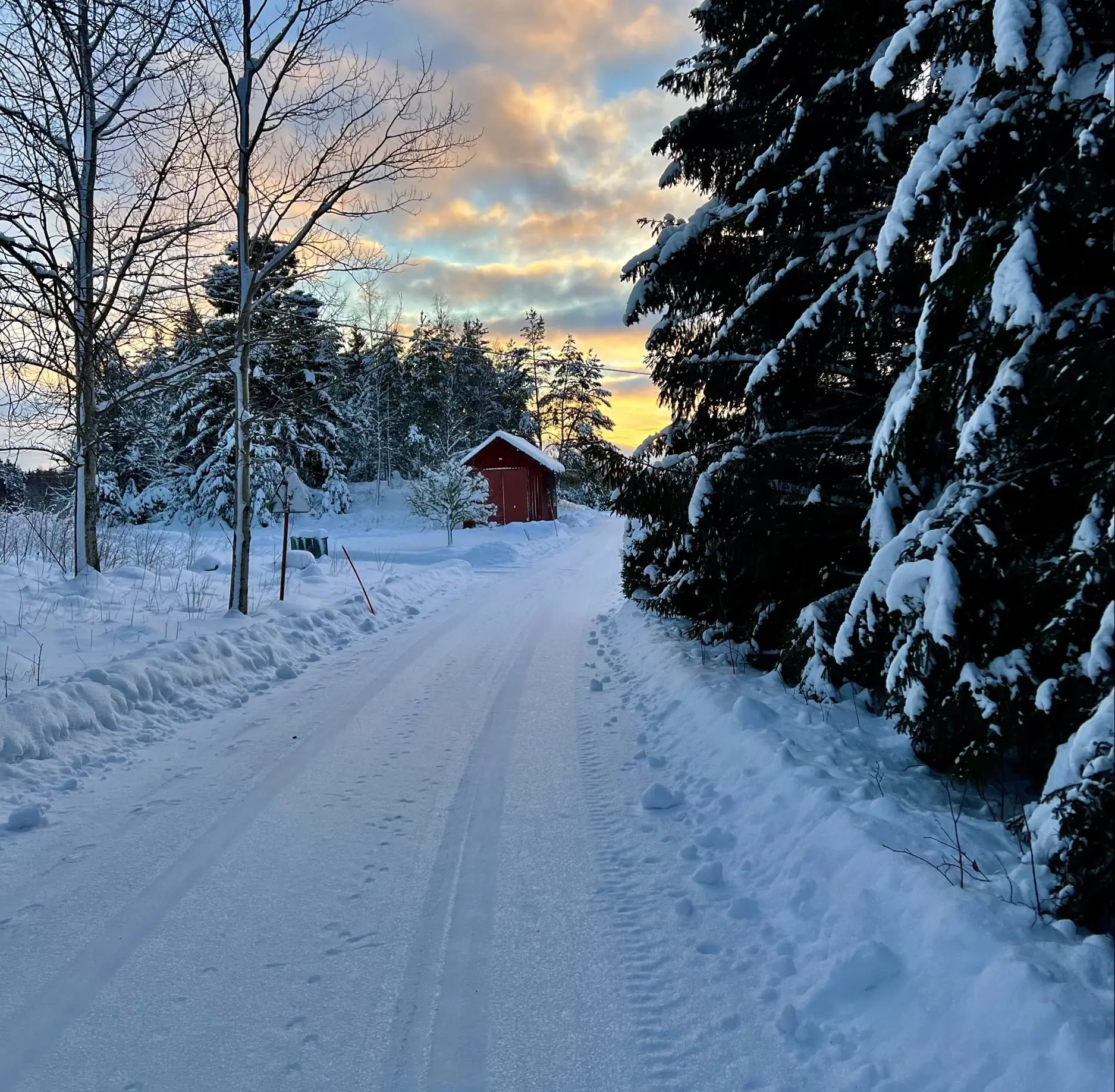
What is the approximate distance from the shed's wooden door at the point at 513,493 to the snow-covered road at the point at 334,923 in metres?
30.8

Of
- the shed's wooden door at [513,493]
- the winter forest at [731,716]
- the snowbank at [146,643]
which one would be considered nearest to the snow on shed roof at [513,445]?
the shed's wooden door at [513,493]

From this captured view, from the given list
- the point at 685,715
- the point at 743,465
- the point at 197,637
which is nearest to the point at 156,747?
the point at 197,637

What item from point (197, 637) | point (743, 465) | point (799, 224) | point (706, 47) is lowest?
point (197, 637)

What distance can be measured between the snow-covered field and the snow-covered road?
2 cm

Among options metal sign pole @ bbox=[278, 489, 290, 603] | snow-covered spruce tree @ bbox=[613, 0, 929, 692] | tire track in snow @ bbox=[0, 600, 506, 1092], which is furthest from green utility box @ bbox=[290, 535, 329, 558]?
tire track in snow @ bbox=[0, 600, 506, 1092]

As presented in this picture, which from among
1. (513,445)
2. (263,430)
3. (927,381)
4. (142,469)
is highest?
(513,445)

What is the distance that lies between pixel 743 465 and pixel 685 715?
2.25 metres

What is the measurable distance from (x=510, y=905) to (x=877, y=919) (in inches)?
65.6

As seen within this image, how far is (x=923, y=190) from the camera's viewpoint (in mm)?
3514

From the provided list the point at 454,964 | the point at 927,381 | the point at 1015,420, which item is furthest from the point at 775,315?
the point at 454,964

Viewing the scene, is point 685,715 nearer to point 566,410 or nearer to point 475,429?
point 475,429

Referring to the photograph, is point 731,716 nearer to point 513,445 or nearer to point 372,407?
point 513,445

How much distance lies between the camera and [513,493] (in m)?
36.8

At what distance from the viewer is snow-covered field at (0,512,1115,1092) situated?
8.07 ft
